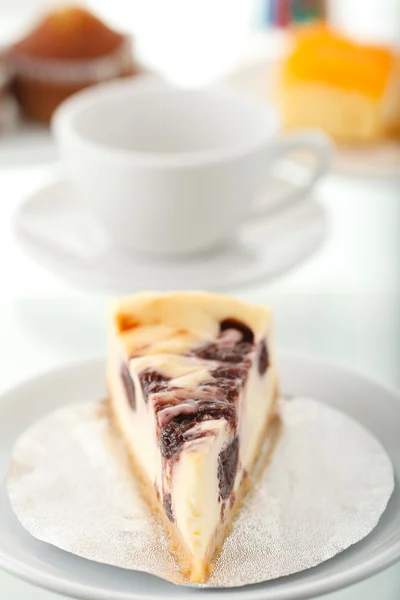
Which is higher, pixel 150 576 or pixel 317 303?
pixel 150 576

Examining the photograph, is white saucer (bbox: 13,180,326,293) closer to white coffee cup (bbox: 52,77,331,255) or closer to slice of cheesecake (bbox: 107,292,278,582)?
white coffee cup (bbox: 52,77,331,255)

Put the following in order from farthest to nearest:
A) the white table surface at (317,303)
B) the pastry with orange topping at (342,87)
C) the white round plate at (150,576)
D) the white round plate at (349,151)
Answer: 1. the pastry with orange topping at (342,87)
2. the white round plate at (349,151)
3. the white table surface at (317,303)
4. the white round plate at (150,576)

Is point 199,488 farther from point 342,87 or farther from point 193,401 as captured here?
point 342,87

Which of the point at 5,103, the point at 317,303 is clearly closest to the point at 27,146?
the point at 5,103

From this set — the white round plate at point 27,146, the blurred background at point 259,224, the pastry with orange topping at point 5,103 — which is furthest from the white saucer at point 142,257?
the pastry with orange topping at point 5,103

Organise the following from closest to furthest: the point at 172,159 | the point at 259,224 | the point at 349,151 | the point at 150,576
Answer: the point at 150,576, the point at 172,159, the point at 259,224, the point at 349,151

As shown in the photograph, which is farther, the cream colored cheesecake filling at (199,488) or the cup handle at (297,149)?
the cup handle at (297,149)

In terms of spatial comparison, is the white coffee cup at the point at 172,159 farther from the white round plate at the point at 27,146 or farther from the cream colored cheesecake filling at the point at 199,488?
the cream colored cheesecake filling at the point at 199,488

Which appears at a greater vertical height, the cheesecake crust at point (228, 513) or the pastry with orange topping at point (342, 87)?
the cheesecake crust at point (228, 513)
